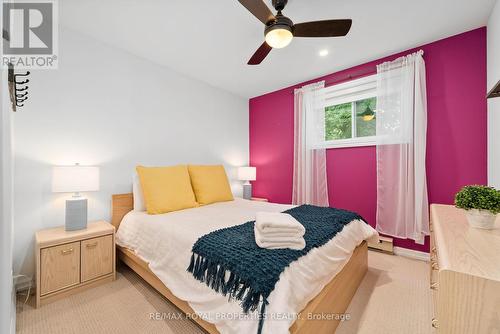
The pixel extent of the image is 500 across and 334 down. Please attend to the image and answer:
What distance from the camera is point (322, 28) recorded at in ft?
5.41

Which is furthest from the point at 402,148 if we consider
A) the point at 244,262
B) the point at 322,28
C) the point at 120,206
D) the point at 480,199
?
the point at 120,206

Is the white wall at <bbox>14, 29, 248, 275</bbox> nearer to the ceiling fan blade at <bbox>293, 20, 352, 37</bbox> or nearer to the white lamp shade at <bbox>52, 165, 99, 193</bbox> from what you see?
the white lamp shade at <bbox>52, 165, 99, 193</bbox>

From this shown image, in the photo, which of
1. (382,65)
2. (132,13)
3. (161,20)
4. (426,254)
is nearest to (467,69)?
(382,65)

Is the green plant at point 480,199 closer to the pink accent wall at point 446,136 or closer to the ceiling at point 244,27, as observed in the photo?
the pink accent wall at point 446,136

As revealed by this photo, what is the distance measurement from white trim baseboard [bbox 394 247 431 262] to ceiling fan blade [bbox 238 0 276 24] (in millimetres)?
2967

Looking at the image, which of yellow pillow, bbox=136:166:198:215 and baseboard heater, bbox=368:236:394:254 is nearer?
yellow pillow, bbox=136:166:198:215

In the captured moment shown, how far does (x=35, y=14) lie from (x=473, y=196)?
11.8 feet

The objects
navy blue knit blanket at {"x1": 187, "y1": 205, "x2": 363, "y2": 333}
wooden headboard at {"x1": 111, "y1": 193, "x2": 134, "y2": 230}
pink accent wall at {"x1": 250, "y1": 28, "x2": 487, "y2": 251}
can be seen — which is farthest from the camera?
wooden headboard at {"x1": 111, "y1": 193, "x2": 134, "y2": 230}

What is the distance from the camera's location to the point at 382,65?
2.67 m

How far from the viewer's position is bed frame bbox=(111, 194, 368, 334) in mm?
1181

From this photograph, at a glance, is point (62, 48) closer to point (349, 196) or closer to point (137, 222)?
point (137, 222)

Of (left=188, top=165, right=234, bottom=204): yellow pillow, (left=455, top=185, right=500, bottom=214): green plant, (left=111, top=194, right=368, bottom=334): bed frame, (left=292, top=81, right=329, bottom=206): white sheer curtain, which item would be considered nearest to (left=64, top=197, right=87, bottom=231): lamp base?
(left=111, top=194, right=368, bottom=334): bed frame

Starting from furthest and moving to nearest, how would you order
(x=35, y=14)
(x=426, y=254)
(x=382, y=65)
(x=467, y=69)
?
1. (x=382, y=65)
2. (x=426, y=254)
3. (x=467, y=69)
4. (x=35, y=14)

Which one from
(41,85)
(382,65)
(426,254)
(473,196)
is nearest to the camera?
(473,196)
